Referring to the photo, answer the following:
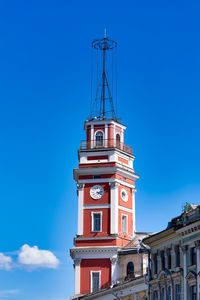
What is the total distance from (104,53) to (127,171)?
17.1 metres

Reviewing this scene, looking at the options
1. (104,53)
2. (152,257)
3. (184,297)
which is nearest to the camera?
(184,297)

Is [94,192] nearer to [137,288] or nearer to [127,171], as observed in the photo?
[127,171]

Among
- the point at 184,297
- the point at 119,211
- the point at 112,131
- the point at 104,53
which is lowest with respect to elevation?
the point at 184,297

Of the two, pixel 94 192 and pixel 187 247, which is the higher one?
pixel 94 192

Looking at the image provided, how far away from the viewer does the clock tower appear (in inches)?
2849

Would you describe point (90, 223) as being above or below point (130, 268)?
above

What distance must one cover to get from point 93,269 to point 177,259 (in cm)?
2838

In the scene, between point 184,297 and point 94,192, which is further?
point 94,192

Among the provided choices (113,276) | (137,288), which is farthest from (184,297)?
(113,276)

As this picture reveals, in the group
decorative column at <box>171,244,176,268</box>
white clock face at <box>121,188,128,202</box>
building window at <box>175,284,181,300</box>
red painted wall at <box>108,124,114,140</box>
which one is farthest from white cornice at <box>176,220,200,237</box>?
red painted wall at <box>108,124,114,140</box>

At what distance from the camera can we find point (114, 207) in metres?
74.0

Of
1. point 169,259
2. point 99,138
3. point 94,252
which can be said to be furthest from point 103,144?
point 169,259

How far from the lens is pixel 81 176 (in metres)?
75.8

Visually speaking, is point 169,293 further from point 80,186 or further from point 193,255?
point 80,186
